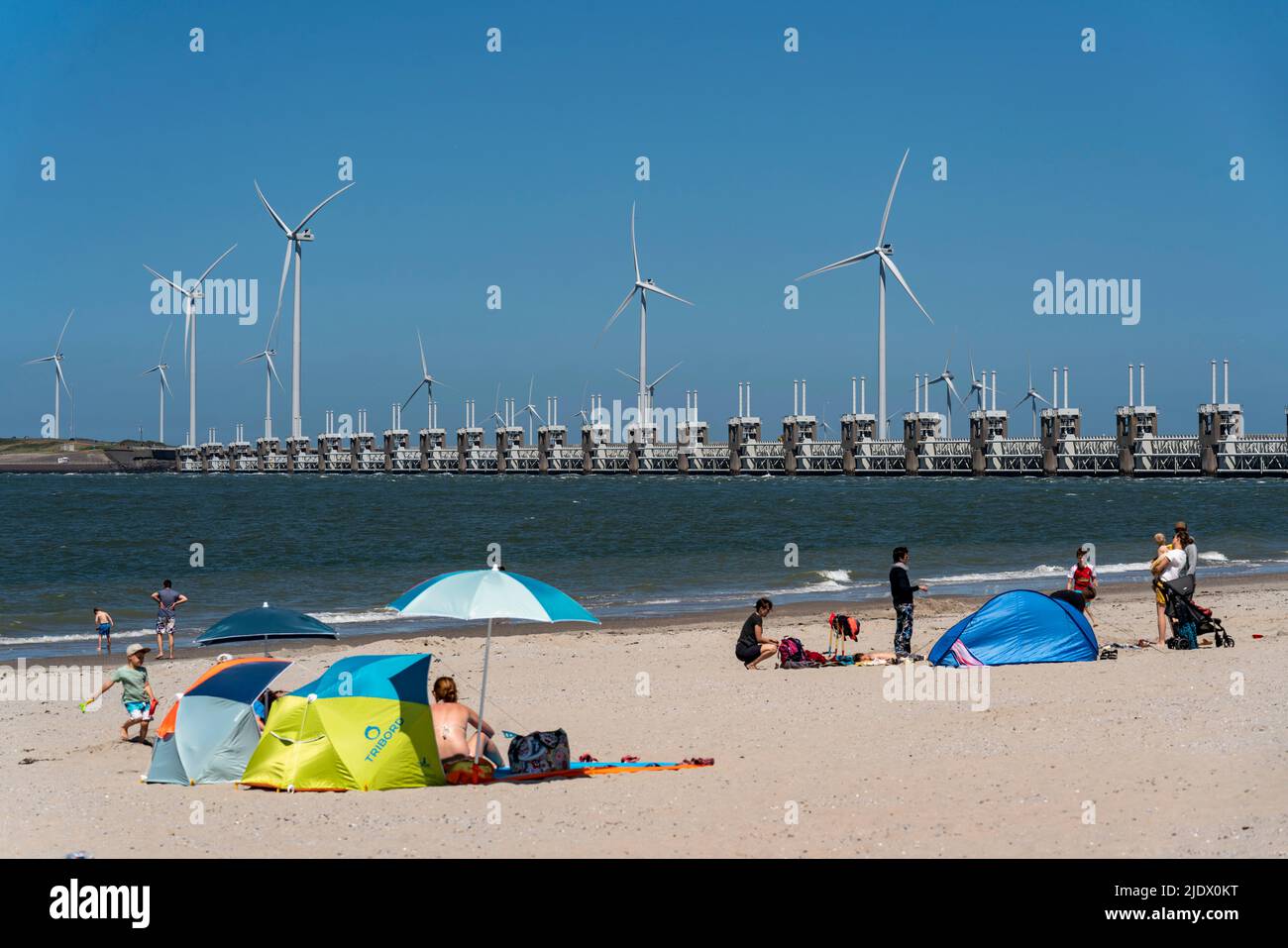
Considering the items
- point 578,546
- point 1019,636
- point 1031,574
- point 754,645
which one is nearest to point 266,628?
point 754,645

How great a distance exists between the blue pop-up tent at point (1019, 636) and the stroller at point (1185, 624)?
1.55 metres

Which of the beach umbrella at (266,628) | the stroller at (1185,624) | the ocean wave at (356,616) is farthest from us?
the ocean wave at (356,616)

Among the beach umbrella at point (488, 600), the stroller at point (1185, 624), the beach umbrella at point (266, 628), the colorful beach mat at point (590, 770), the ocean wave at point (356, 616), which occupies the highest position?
the beach umbrella at point (488, 600)

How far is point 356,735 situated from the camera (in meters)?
11.0

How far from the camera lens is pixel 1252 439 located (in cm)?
11550

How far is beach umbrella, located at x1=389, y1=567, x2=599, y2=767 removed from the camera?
1070cm

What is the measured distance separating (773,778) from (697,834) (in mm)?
1916

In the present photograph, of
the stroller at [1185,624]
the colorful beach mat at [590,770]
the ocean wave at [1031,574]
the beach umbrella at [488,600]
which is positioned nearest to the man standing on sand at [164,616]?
the beach umbrella at [488,600]

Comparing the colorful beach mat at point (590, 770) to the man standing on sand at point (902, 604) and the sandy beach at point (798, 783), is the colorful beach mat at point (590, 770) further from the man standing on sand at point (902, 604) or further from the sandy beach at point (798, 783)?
the man standing on sand at point (902, 604)

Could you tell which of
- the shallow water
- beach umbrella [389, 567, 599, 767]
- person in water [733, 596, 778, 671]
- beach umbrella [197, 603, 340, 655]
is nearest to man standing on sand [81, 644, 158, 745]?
beach umbrella [197, 603, 340, 655]

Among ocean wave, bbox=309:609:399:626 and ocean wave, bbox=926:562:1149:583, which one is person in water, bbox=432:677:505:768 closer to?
ocean wave, bbox=309:609:399:626

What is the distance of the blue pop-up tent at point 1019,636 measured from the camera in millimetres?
16859
